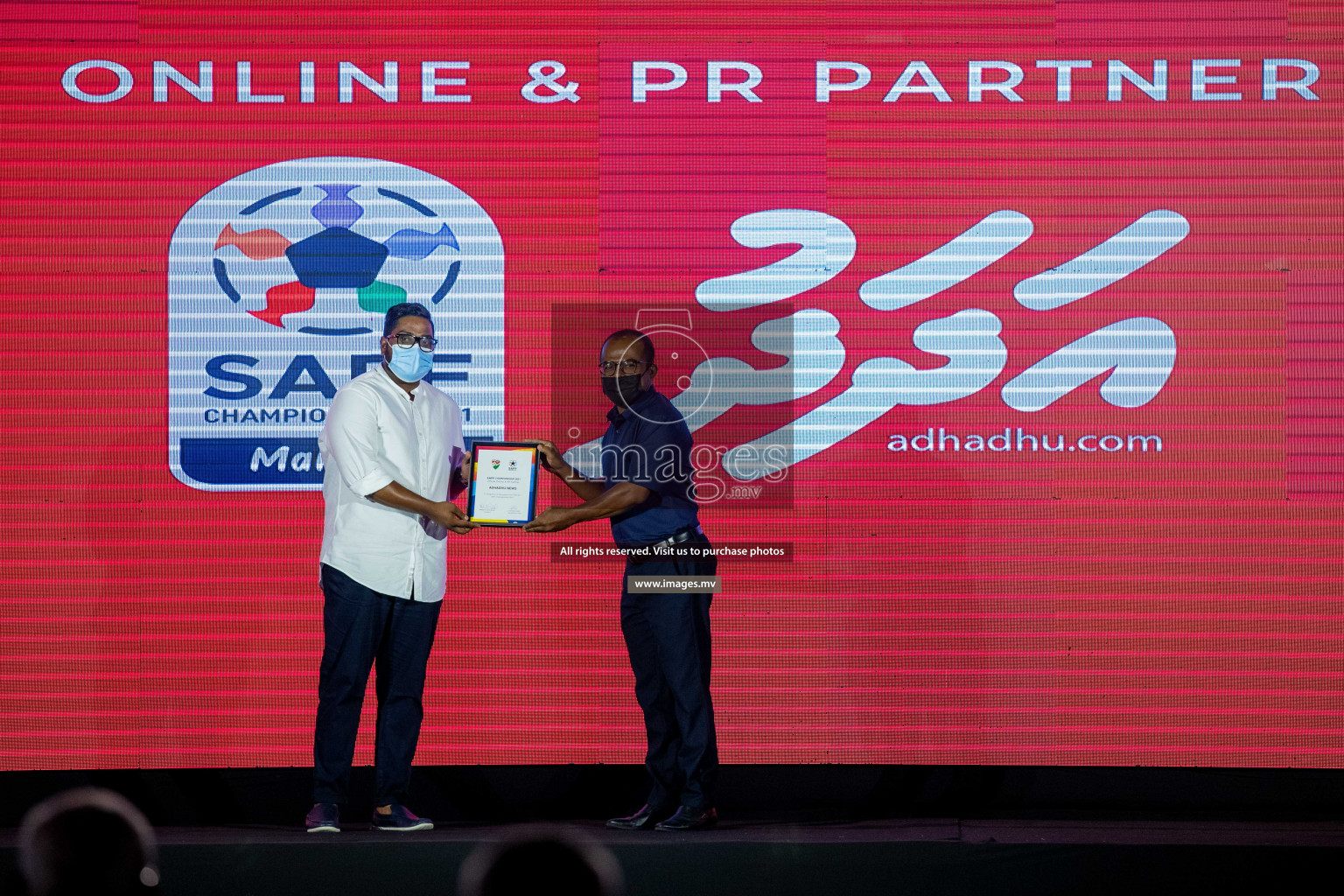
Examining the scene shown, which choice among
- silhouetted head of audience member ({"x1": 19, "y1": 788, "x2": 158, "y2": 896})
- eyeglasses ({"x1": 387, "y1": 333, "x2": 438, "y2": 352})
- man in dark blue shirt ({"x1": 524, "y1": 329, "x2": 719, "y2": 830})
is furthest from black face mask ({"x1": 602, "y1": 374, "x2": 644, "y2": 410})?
silhouetted head of audience member ({"x1": 19, "y1": 788, "x2": 158, "y2": 896})

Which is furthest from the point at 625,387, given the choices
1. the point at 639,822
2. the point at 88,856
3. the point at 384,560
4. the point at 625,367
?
the point at 88,856

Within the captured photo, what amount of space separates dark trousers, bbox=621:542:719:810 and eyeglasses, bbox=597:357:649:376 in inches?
27.6

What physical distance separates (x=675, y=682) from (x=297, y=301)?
81.4 inches

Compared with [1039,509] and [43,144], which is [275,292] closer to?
[43,144]

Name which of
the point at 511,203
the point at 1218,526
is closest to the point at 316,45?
the point at 511,203

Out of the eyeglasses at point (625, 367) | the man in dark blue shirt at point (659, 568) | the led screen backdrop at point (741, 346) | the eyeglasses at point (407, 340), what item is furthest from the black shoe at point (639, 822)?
the eyeglasses at point (407, 340)

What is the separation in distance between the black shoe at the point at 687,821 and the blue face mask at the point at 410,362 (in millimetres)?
1823

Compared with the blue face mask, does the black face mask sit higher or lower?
lower

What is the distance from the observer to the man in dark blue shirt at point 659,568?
14.4 feet

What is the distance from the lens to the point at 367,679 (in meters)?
4.30

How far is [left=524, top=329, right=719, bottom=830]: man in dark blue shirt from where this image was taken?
438cm

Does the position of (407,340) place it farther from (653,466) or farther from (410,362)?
(653,466)

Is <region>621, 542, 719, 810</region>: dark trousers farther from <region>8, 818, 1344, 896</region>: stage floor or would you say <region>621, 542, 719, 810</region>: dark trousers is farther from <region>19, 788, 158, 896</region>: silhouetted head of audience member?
<region>19, 788, 158, 896</region>: silhouetted head of audience member

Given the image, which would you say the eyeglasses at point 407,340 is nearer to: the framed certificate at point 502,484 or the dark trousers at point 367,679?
the framed certificate at point 502,484
